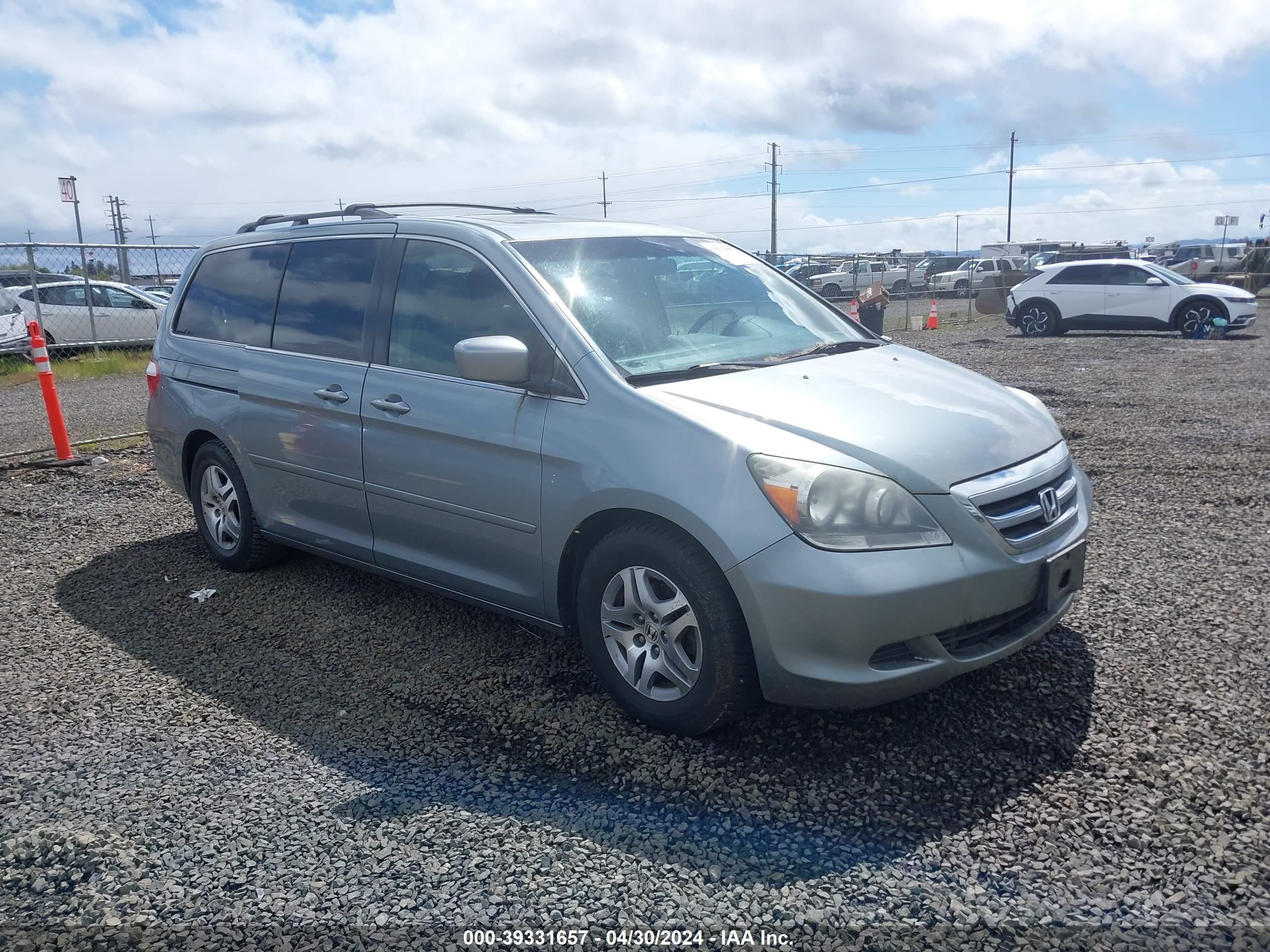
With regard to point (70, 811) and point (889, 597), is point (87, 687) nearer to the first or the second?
point (70, 811)

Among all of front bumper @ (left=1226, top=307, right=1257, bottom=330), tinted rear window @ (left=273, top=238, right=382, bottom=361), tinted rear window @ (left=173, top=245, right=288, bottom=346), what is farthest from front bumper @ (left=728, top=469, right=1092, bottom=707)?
front bumper @ (left=1226, top=307, right=1257, bottom=330)

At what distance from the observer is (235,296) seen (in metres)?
5.36

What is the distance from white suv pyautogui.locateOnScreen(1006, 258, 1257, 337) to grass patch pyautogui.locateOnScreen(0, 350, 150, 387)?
16709 mm

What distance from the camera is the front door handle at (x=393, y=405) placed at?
4164mm

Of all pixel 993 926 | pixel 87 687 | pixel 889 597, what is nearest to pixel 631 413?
pixel 889 597

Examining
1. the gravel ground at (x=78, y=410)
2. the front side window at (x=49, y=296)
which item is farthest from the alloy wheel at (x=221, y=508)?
the front side window at (x=49, y=296)

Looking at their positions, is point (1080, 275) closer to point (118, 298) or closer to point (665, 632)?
point (118, 298)

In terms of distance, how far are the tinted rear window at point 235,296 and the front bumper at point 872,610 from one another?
317 cm

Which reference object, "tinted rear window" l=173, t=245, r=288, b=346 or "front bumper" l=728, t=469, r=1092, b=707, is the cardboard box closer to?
"tinted rear window" l=173, t=245, r=288, b=346

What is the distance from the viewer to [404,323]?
4.33 m

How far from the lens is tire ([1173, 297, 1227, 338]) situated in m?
18.6

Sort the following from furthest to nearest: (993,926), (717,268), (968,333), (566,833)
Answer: (968,333), (717,268), (566,833), (993,926)

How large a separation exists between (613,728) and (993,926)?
149 cm

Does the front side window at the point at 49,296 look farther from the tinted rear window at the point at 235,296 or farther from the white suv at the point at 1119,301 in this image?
the white suv at the point at 1119,301
